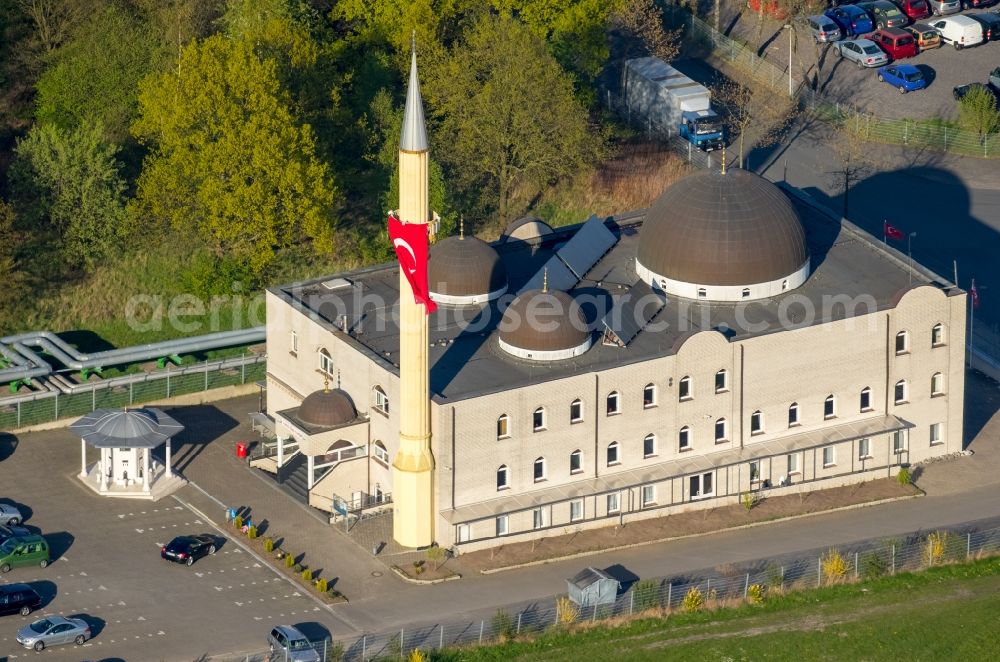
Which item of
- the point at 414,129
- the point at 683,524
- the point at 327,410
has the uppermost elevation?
the point at 414,129

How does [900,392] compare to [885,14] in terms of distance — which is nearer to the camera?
[900,392]

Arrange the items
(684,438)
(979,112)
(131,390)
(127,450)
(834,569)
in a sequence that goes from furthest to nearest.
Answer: (979,112) < (131,390) < (127,450) < (684,438) < (834,569)

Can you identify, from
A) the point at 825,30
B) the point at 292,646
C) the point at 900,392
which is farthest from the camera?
the point at 825,30

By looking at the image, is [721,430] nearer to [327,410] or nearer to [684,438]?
[684,438]

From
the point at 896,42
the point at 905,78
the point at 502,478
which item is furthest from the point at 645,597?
the point at 896,42

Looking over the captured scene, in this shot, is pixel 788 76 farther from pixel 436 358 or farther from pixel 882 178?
pixel 436 358

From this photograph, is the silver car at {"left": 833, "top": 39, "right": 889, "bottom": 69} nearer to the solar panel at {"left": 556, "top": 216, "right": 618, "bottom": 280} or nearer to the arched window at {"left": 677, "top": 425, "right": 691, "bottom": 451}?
the solar panel at {"left": 556, "top": 216, "right": 618, "bottom": 280}

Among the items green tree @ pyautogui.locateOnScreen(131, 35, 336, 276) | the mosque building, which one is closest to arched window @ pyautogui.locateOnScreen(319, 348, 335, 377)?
the mosque building

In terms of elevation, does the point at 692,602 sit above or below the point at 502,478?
below

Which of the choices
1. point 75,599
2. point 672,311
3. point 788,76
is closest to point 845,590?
point 672,311
